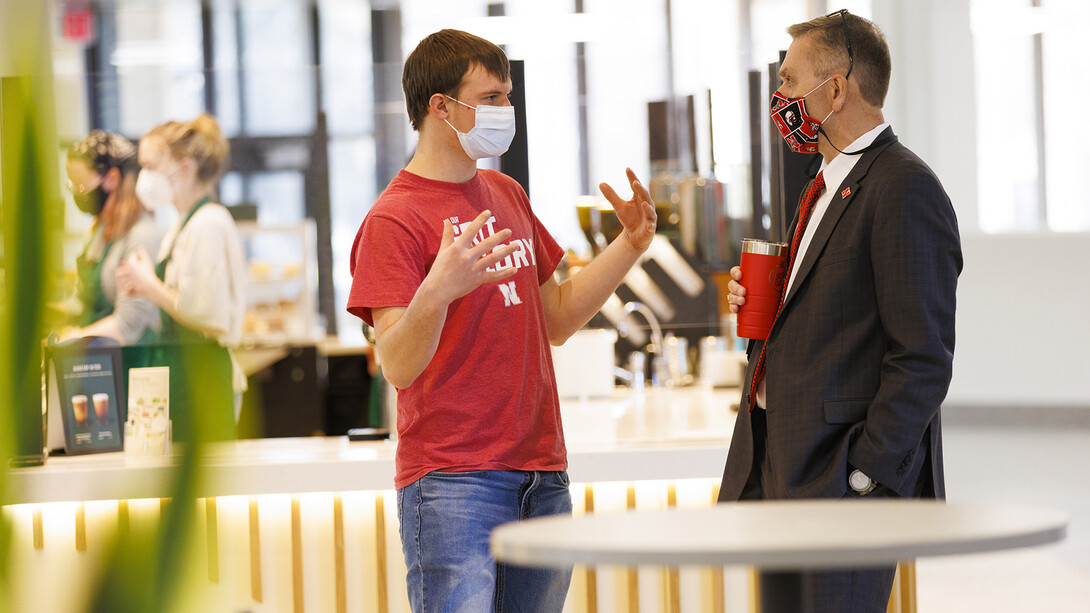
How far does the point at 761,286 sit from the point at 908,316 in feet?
0.94

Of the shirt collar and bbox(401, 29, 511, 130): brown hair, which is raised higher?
bbox(401, 29, 511, 130): brown hair

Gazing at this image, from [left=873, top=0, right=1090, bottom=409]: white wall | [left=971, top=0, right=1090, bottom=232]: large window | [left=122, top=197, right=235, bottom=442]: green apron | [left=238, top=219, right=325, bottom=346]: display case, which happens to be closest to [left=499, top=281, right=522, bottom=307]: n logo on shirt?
[left=122, top=197, right=235, bottom=442]: green apron

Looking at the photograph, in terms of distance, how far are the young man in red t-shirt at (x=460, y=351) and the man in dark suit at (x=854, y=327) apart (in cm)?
36

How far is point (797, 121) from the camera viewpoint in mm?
1828

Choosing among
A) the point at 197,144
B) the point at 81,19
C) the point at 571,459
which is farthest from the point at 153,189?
the point at 81,19

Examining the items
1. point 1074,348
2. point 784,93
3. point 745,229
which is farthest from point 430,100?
point 1074,348

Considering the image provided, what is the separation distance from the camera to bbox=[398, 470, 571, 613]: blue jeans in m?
1.67

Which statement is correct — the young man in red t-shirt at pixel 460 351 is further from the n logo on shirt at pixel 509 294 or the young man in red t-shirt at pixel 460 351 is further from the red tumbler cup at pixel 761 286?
the red tumbler cup at pixel 761 286

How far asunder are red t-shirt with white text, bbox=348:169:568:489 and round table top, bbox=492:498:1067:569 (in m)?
0.57

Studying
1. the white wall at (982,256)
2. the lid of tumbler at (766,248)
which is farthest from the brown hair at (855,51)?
the white wall at (982,256)

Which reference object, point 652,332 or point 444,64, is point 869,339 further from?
point 652,332

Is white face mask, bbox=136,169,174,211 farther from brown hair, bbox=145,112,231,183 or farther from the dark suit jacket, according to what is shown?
the dark suit jacket

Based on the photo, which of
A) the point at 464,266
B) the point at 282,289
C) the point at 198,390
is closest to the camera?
the point at 198,390

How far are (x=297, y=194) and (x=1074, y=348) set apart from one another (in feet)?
20.7
